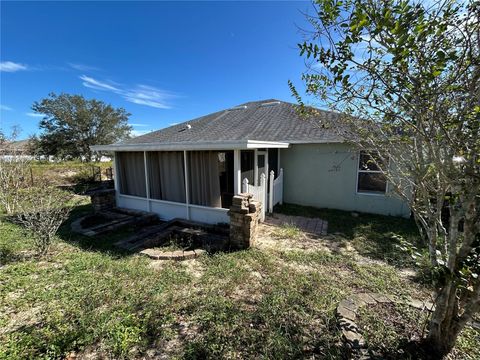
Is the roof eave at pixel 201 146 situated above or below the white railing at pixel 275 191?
above

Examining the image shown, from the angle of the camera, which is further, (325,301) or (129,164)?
(129,164)

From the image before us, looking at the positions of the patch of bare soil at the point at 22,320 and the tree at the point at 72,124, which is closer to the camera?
the patch of bare soil at the point at 22,320

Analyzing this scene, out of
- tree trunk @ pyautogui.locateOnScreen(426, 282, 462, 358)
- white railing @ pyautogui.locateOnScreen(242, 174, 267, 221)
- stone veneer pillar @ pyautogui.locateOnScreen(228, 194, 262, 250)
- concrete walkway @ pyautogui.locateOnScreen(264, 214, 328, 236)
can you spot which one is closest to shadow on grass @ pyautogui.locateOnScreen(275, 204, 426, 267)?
concrete walkway @ pyautogui.locateOnScreen(264, 214, 328, 236)

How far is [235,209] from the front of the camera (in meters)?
4.98

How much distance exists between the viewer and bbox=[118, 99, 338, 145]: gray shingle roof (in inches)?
330

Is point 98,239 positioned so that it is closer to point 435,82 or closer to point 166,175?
point 166,175

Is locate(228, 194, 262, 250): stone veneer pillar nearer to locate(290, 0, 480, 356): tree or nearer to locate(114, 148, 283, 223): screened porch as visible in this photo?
locate(114, 148, 283, 223): screened porch

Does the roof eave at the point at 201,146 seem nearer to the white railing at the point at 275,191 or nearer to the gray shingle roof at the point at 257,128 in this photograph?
the gray shingle roof at the point at 257,128

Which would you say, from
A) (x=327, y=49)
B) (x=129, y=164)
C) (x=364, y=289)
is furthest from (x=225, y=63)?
(x=364, y=289)

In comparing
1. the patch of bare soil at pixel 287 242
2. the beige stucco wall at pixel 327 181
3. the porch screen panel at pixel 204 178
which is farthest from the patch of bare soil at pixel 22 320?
the beige stucco wall at pixel 327 181

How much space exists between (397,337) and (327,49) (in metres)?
3.33

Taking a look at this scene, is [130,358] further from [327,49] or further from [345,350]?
[327,49]

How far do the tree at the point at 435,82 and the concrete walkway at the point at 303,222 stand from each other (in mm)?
4085

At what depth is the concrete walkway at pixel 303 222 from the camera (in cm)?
636
